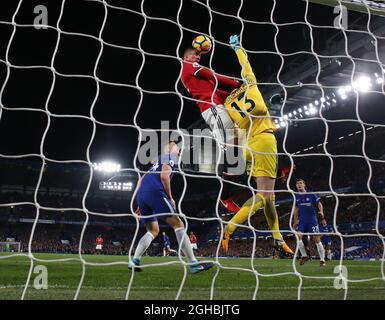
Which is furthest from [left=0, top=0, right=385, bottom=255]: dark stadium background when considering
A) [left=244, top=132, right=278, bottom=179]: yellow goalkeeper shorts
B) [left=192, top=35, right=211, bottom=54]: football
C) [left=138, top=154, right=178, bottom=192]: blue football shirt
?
[left=138, top=154, right=178, bottom=192]: blue football shirt

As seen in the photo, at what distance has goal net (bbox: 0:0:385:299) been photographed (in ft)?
11.2

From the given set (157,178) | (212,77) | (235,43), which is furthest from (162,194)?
(235,43)

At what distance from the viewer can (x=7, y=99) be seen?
20312mm

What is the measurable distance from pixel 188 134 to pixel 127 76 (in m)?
12.0

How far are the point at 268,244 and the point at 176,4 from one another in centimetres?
1431

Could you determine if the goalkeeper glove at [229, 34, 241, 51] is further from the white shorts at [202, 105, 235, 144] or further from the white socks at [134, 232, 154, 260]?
the white socks at [134, 232, 154, 260]

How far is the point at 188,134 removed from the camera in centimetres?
314

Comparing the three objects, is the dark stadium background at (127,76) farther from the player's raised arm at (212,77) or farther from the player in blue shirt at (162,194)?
the player in blue shirt at (162,194)

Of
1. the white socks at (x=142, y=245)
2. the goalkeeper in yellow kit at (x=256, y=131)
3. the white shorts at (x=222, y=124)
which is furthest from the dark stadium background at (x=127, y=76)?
the white socks at (x=142, y=245)

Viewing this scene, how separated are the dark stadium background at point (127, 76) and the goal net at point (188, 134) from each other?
87mm

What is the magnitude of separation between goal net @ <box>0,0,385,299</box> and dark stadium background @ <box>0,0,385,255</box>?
0.28 ft

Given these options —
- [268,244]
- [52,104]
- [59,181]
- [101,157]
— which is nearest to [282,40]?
[268,244]
